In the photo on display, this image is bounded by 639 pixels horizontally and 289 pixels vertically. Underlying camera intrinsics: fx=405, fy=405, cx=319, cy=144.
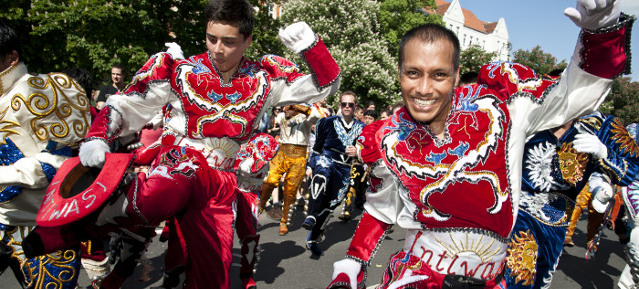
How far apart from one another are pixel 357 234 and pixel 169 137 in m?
1.63

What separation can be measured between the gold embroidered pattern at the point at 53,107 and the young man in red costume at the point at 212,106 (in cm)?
22

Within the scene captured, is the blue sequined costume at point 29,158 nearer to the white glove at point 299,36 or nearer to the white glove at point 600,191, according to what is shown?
the white glove at point 299,36

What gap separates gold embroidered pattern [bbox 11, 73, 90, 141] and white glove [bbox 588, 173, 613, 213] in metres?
4.18

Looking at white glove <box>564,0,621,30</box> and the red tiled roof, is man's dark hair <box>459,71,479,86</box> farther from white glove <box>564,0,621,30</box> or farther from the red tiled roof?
the red tiled roof

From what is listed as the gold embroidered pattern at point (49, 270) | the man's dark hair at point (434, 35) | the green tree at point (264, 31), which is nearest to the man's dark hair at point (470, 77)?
the man's dark hair at point (434, 35)

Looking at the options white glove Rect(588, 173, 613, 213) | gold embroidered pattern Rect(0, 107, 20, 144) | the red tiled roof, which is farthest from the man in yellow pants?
the red tiled roof

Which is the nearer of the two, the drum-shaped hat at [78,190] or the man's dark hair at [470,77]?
the drum-shaped hat at [78,190]

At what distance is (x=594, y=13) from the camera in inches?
55.3

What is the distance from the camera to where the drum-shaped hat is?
67.0 inches

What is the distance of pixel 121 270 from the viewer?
300 cm

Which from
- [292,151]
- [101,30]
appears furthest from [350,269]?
[101,30]

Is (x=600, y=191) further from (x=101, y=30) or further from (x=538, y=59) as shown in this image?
(x=538, y=59)

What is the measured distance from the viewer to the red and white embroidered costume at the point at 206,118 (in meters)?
2.49

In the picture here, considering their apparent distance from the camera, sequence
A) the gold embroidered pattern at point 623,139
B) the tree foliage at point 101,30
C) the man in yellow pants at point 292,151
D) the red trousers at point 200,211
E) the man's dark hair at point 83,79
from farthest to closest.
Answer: the tree foliage at point 101,30 → the man in yellow pants at point 292,151 → the man's dark hair at point 83,79 → the gold embroidered pattern at point 623,139 → the red trousers at point 200,211
